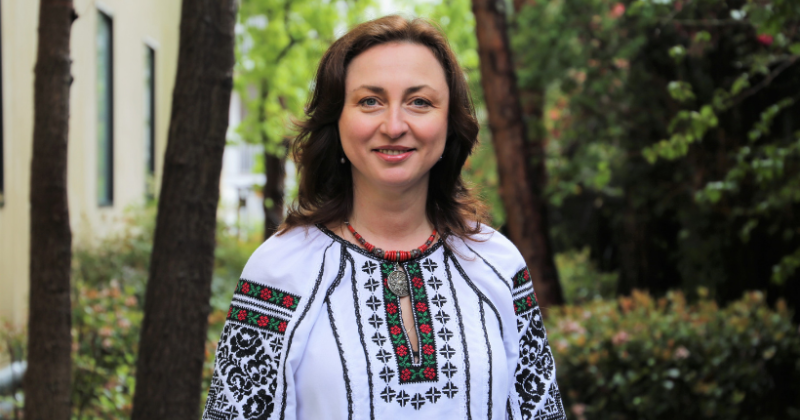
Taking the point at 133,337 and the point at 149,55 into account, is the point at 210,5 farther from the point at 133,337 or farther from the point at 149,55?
the point at 149,55

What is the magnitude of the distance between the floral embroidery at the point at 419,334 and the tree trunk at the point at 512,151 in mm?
5421

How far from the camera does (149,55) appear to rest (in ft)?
37.3

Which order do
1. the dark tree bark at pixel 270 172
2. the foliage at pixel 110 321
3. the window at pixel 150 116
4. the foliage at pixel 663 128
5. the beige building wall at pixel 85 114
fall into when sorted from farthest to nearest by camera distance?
1. the dark tree bark at pixel 270 172
2. the window at pixel 150 116
3. the beige building wall at pixel 85 114
4. the foliage at pixel 663 128
5. the foliage at pixel 110 321

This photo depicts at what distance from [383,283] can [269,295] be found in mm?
265

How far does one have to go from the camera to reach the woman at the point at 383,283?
1.70 m

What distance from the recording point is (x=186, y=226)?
2.88 meters

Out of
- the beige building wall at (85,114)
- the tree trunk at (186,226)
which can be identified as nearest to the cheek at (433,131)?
the tree trunk at (186,226)

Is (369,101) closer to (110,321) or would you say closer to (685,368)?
(685,368)

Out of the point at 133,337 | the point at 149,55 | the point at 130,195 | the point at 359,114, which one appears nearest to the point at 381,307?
the point at 359,114

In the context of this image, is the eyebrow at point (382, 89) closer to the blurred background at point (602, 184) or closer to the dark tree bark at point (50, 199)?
the blurred background at point (602, 184)

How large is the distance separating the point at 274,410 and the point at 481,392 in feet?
1.52

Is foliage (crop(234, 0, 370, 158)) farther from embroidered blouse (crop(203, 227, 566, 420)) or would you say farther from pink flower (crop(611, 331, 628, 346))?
embroidered blouse (crop(203, 227, 566, 420))

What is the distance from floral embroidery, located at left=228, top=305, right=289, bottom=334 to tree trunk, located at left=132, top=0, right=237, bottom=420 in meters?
1.18

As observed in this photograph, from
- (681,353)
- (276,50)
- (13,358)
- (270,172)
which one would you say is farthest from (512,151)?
(270,172)
